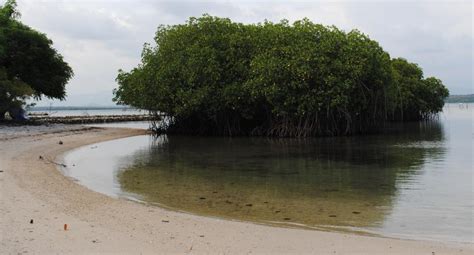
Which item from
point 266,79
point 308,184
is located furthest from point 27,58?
point 308,184

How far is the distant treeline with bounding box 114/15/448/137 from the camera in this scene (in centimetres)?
3077

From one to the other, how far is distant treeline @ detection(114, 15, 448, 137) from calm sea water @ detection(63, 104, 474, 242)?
23.5 feet

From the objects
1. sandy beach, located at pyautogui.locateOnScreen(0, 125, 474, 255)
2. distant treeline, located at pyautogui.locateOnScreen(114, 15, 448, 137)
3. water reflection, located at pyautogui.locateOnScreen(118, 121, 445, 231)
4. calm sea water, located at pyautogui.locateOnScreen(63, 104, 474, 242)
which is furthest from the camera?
distant treeline, located at pyautogui.locateOnScreen(114, 15, 448, 137)

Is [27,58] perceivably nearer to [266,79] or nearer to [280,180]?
[266,79]

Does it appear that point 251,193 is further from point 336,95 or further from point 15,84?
point 15,84

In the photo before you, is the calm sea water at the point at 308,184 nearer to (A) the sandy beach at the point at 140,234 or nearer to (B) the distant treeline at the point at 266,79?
(A) the sandy beach at the point at 140,234

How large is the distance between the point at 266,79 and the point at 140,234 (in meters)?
24.3

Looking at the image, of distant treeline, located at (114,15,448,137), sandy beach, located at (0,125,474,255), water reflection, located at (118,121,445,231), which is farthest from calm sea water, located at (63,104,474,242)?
distant treeline, located at (114,15,448,137)

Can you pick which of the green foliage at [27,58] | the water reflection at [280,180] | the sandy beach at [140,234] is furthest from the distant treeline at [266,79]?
the sandy beach at [140,234]

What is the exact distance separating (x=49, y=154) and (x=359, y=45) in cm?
2128

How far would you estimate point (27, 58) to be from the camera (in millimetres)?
39031

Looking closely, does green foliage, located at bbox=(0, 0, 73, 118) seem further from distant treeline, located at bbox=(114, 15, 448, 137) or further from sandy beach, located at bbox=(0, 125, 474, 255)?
sandy beach, located at bbox=(0, 125, 474, 255)

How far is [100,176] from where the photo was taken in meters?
15.4

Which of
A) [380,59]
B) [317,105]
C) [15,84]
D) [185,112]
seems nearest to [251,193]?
[317,105]
